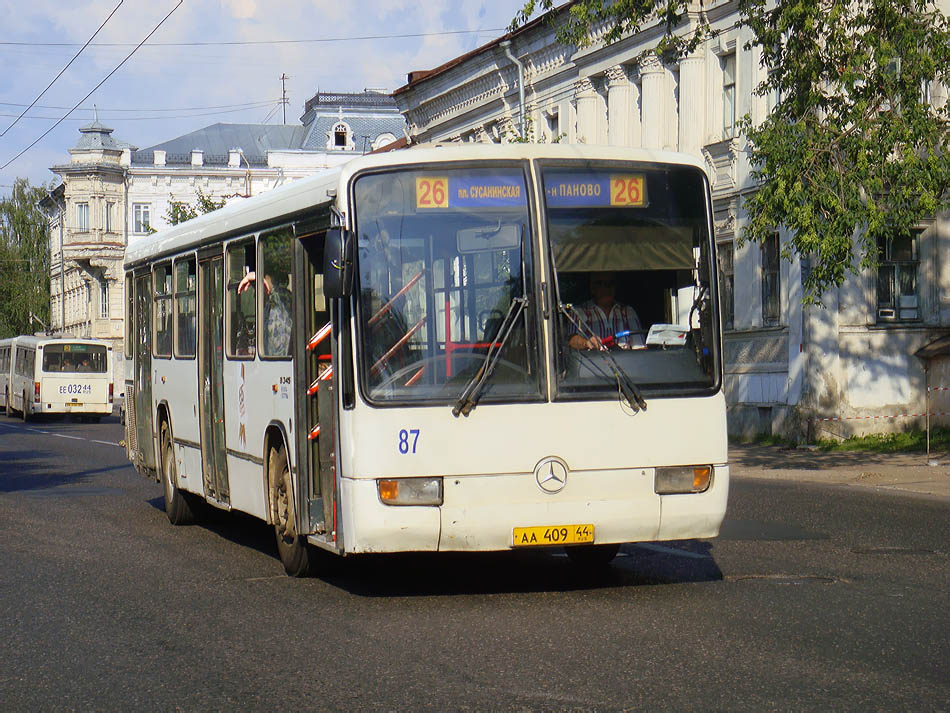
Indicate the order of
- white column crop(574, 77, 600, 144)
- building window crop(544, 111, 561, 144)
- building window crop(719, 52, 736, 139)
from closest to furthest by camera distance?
building window crop(719, 52, 736, 139)
white column crop(574, 77, 600, 144)
building window crop(544, 111, 561, 144)

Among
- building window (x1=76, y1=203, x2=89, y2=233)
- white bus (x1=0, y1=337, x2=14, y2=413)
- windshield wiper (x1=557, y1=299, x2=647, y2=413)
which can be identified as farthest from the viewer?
building window (x1=76, y1=203, x2=89, y2=233)

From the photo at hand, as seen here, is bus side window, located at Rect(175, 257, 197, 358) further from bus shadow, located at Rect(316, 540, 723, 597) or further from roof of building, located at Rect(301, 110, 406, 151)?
roof of building, located at Rect(301, 110, 406, 151)

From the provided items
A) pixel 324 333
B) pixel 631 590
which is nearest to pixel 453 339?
pixel 324 333

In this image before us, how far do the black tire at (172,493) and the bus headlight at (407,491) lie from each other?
589 centimetres

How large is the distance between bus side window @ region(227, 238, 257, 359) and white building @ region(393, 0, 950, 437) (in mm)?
12061

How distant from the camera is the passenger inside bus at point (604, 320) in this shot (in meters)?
9.68

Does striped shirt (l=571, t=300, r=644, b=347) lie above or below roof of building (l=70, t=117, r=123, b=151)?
below

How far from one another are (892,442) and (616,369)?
1885 cm

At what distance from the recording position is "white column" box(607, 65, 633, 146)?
1489 inches

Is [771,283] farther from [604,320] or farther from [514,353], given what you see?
[514,353]

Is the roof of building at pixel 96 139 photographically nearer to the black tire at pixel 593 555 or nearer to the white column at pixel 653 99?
the white column at pixel 653 99

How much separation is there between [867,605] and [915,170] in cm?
1126

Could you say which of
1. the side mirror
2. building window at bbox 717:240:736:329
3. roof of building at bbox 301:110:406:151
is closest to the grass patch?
building window at bbox 717:240:736:329

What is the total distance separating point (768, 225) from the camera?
807 inches
